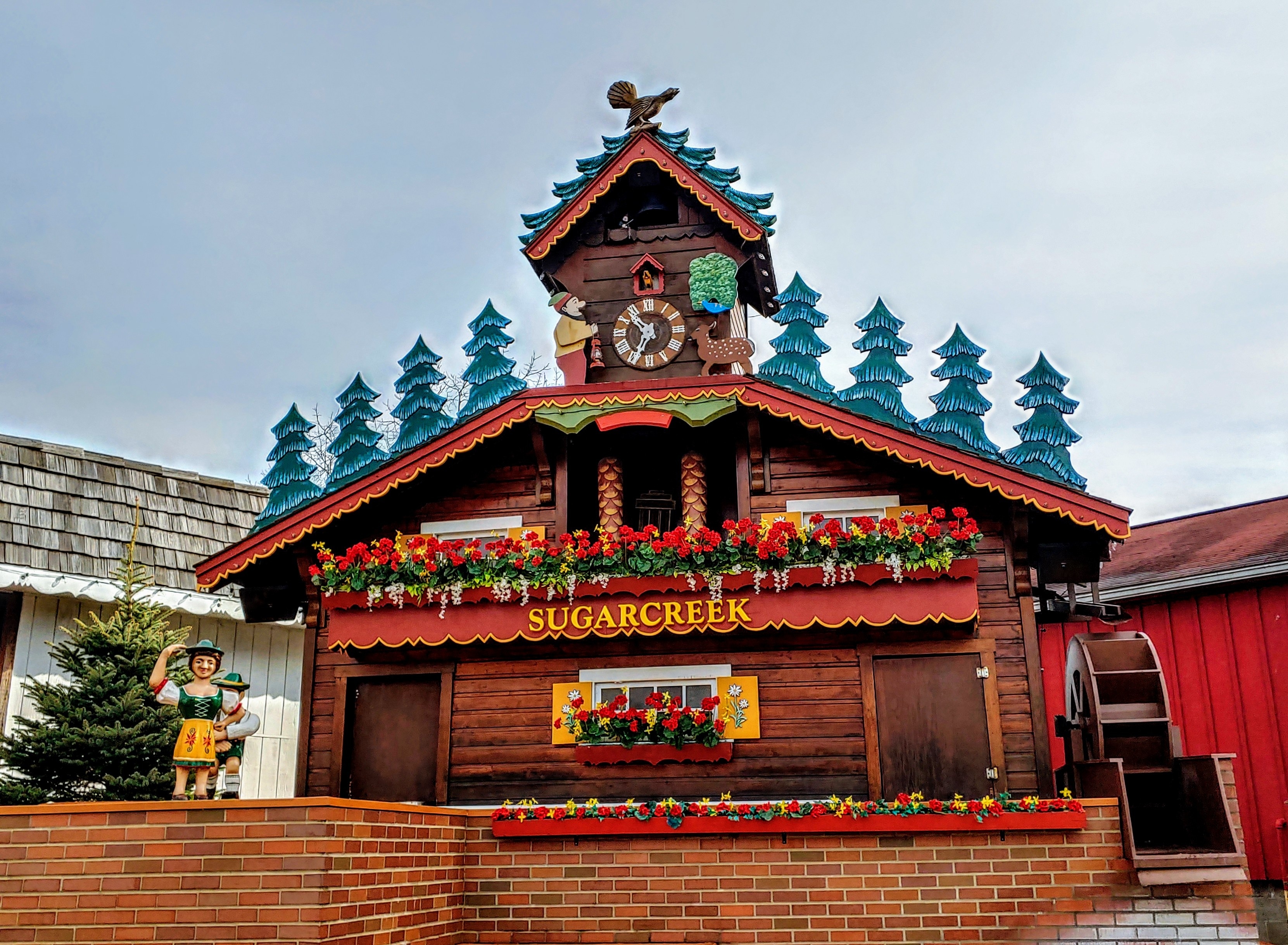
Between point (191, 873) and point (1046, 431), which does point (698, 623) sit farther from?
point (1046, 431)

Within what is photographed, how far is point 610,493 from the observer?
14086mm

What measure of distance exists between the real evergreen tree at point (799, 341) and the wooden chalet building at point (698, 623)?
4561 millimetres

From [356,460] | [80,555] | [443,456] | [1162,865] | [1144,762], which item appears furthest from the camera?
[356,460]

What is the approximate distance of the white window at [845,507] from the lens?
13.8 metres

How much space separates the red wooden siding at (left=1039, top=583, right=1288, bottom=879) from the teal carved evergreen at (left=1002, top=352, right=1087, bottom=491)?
2585 mm

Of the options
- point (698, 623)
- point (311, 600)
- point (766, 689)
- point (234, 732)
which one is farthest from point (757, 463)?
point (234, 732)

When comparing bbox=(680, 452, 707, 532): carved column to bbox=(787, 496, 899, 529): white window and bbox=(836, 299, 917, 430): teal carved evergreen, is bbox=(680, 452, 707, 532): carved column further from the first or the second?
bbox=(836, 299, 917, 430): teal carved evergreen

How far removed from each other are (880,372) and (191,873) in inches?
558

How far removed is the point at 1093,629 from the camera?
20188mm

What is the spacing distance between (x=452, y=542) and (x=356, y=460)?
8929 millimetres

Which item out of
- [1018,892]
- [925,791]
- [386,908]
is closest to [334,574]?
[386,908]

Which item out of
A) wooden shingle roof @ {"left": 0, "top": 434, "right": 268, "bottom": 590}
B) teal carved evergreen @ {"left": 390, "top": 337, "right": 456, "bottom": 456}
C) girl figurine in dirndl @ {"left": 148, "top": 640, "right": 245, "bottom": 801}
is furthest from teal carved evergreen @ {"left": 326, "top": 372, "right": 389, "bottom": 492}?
girl figurine in dirndl @ {"left": 148, "top": 640, "right": 245, "bottom": 801}

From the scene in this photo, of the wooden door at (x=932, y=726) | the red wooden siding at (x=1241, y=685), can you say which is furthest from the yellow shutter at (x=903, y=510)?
the red wooden siding at (x=1241, y=685)

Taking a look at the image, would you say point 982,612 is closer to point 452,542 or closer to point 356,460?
point 452,542
